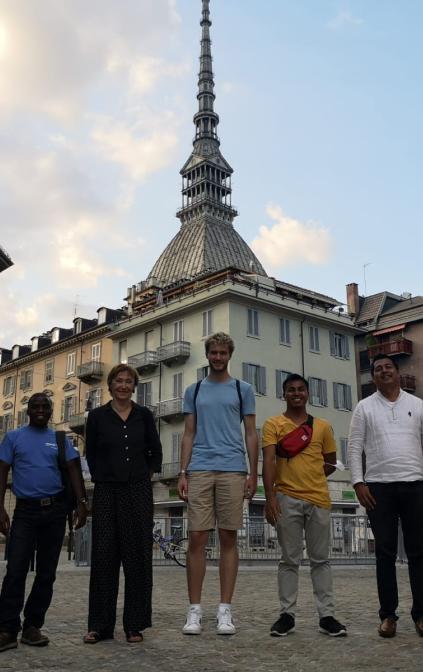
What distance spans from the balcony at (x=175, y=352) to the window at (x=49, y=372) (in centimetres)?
1280

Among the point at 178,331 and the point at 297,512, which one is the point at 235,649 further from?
the point at 178,331

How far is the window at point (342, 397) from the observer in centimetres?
4538

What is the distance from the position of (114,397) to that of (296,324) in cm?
3942

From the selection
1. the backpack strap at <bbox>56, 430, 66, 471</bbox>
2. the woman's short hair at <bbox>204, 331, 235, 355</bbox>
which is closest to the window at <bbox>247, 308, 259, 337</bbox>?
the woman's short hair at <bbox>204, 331, 235, 355</bbox>

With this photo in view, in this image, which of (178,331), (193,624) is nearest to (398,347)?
(178,331)

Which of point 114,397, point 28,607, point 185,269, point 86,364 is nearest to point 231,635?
point 28,607

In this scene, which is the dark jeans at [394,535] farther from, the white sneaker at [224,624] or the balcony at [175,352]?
the balcony at [175,352]

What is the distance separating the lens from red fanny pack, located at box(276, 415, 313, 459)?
5.90m

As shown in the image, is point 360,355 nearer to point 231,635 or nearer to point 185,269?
point 185,269

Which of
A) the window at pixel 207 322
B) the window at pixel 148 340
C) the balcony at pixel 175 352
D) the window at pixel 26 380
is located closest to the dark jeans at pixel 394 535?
the window at pixel 207 322

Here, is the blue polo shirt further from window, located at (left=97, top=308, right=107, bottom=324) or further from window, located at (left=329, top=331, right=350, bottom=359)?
window, located at (left=97, top=308, right=107, bottom=324)

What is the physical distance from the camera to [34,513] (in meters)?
5.50

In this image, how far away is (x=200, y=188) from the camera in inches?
3942

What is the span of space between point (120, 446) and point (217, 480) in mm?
813
